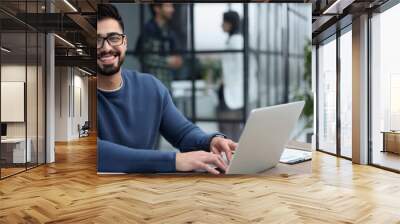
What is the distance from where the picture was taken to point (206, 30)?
6.33 m

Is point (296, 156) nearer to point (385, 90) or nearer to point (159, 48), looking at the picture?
point (385, 90)

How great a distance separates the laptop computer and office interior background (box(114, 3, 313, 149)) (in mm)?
201

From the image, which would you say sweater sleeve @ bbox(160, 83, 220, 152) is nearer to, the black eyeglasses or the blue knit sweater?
the blue knit sweater

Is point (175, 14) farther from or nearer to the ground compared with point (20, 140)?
farther from the ground

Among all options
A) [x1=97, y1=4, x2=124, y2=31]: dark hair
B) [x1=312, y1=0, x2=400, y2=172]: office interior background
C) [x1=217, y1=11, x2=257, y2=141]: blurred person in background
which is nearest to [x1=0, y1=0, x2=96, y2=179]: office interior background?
[x1=97, y1=4, x2=124, y2=31]: dark hair

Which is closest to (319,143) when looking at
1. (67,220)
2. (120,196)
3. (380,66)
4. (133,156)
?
(380,66)

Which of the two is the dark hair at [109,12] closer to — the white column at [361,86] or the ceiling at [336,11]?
the ceiling at [336,11]

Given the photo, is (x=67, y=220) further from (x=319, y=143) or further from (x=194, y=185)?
(x=319, y=143)

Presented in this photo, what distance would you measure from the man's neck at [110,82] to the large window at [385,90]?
4589mm

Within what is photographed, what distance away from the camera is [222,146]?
6203mm

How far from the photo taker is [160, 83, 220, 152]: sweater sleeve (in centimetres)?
627

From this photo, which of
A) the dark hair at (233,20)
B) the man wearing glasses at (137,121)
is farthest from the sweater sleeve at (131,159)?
the dark hair at (233,20)

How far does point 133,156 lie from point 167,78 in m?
1.29

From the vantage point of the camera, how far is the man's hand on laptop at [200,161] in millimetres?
6234
